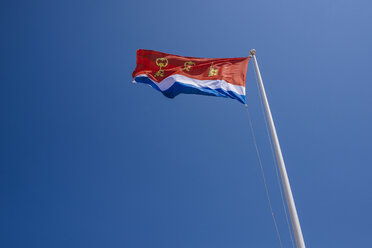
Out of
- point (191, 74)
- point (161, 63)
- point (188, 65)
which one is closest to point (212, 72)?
point (191, 74)

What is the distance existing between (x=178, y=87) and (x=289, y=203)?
5.23m

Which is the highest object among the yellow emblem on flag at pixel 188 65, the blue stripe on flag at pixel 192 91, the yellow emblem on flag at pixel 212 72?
the yellow emblem on flag at pixel 188 65

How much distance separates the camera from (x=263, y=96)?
25.1 ft

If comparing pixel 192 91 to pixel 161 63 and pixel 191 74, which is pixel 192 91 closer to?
pixel 191 74

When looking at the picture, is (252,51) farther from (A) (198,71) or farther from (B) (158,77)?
(B) (158,77)

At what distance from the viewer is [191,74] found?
9.25 meters

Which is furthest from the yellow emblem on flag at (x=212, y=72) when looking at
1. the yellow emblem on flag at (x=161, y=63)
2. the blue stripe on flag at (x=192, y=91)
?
the yellow emblem on flag at (x=161, y=63)

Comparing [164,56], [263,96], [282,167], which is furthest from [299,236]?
[164,56]

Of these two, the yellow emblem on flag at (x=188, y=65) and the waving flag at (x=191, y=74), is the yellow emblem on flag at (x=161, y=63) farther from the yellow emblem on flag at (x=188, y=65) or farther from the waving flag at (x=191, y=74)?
the yellow emblem on flag at (x=188, y=65)

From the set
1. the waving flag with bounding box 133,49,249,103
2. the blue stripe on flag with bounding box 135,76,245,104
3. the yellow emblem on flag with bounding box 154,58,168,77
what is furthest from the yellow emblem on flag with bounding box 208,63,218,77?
the yellow emblem on flag with bounding box 154,58,168,77

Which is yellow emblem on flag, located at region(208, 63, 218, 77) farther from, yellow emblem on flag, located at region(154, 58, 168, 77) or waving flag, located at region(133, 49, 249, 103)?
yellow emblem on flag, located at region(154, 58, 168, 77)

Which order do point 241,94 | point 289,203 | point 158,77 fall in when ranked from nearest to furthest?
point 289,203 → point 241,94 → point 158,77

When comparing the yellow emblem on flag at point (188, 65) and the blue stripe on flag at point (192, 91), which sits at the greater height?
the yellow emblem on flag at point (188, 65)

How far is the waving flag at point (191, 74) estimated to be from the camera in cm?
857
